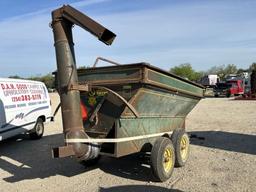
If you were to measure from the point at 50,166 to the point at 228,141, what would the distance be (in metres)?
5.58

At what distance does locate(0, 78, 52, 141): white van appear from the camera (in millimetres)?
10852

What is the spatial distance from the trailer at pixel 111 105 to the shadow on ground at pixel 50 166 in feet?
2.49

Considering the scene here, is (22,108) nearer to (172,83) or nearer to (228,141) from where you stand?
(172,83)

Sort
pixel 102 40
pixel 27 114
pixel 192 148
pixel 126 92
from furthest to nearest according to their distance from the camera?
pixel 27 114, pixel 192 148, pixel 126 92, pixel 102 40

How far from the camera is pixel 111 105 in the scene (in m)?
7.21

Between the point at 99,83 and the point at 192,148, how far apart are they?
14.0 ft

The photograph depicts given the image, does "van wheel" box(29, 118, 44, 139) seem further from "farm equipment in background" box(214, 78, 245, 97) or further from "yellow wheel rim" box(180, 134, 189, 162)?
"farm equipment in background" box(214, 78, 245, 97)

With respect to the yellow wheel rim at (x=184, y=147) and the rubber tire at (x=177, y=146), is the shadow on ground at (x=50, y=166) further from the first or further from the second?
the yellow wheel rim at (x=184, y=147)

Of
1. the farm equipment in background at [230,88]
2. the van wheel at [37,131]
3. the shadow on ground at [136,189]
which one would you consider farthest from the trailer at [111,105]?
the farm equipment in background at [230,88]

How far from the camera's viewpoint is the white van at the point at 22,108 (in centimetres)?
1085

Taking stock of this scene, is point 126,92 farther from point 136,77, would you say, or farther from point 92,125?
point 92,125

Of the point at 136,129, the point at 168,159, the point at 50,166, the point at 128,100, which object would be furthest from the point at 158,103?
the point at 50,166

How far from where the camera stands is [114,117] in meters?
7.16

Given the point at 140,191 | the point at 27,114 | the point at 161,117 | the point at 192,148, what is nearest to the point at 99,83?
the point at 161,117
